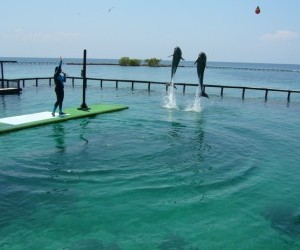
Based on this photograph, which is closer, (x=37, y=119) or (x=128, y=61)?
(x=37, y=119)

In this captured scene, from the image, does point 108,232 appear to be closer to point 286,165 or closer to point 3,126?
point 286,165

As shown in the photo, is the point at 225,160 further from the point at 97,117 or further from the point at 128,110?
the point at 128,110

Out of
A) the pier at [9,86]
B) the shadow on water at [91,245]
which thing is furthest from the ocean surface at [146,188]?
the pier at [9,86]

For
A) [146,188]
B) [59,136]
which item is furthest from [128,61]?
[146,188]

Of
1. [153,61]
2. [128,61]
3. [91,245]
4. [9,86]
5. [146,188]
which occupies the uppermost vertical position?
[153,61]

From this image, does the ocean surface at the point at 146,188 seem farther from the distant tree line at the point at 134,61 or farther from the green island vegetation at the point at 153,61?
the distant tree line at the point at 134,61

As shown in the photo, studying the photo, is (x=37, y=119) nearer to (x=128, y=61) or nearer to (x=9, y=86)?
(x=9, y=86)

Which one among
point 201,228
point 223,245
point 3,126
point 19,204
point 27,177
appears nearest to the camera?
point 223,245

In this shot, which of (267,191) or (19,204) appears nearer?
(19,204)

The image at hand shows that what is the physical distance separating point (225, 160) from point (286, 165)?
1985 millimetres

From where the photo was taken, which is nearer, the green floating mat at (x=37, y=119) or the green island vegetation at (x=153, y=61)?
the green floating mat at (x=37, y=119)

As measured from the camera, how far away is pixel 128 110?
20109 millimetres

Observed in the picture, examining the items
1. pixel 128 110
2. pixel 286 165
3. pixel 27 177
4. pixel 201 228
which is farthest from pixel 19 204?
pixel 128 110

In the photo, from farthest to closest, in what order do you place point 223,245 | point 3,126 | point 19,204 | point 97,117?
point 97,117 → point 3,126 → point 19,204 → point 223,245
